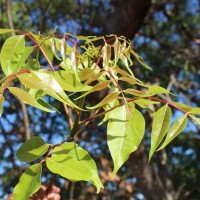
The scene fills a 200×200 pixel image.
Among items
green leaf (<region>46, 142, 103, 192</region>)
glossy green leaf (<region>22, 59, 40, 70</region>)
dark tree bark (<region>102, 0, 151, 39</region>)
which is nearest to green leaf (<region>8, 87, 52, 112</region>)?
green leaf (<region>46, 142, 103, 192</region>)

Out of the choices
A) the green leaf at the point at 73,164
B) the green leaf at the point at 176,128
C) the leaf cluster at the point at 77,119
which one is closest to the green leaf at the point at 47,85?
the leaf cluster at the point at 77,119

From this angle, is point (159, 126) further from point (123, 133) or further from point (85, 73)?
point (85, 73)

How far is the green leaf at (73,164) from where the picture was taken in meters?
0.82

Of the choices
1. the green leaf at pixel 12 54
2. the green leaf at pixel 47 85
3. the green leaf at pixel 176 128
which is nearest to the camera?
Answer: the green leaf at pixel 47 85

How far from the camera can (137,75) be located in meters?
3.69

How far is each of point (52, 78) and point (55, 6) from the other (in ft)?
13.9

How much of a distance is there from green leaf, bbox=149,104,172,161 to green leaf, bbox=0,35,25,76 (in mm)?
371

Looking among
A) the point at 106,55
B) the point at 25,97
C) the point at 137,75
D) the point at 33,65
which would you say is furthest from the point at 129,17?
the point at 25,97

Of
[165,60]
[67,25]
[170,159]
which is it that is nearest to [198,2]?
[165,60]

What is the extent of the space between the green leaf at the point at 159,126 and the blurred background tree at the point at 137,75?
1.89m

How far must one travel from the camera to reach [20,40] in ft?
3.49

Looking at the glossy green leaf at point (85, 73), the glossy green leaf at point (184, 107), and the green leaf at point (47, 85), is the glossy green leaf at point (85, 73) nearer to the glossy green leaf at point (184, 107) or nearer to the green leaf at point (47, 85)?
the green leaf at point (47, 85)

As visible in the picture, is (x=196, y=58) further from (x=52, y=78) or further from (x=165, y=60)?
(x=52, y=78)

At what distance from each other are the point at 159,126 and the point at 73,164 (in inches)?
8.3
